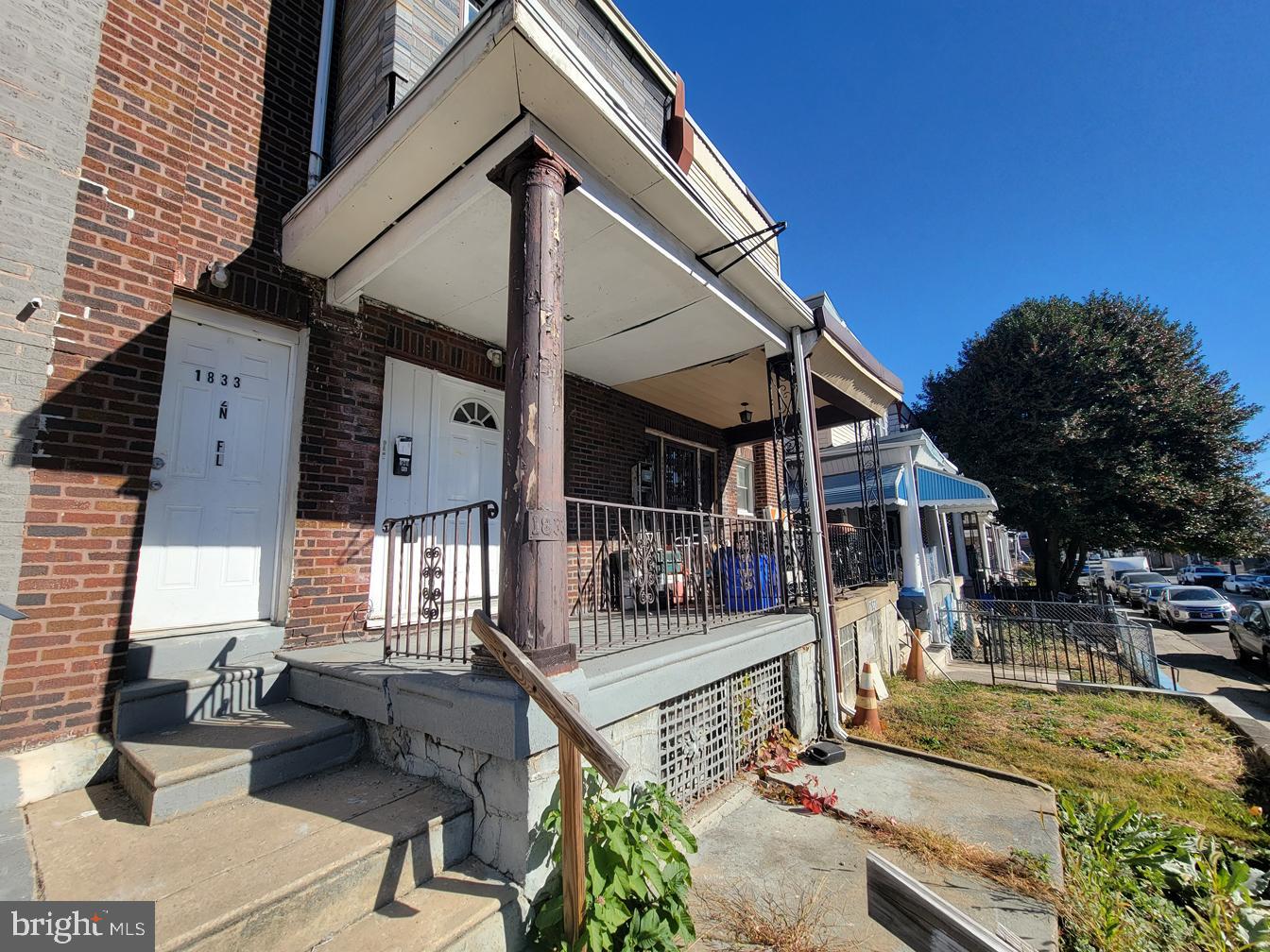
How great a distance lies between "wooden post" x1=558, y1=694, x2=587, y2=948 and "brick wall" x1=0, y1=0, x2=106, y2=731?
2.88 meters

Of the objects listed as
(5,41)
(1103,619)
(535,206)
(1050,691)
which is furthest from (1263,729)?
(5,41)

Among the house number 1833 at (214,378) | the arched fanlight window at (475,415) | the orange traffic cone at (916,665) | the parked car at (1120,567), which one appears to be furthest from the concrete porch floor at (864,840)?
the parked car at (1120,567)

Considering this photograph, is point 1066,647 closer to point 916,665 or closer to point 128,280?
point 916,665

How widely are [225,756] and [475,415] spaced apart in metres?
Result: 3.36

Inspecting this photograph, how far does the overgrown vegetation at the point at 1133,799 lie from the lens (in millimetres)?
2564

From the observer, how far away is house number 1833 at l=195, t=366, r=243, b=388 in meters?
3.64

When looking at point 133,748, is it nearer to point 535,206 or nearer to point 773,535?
point 535,206

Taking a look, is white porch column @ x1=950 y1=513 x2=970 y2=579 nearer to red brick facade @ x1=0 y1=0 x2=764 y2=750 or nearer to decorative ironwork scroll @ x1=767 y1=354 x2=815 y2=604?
decorative ironwork scroll @ x1=767 y1=354 x2=815 y2=604

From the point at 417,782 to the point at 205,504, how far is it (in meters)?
2.41

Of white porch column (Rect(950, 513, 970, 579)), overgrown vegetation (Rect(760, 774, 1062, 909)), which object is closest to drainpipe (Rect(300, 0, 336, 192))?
overgrown vegetation (Rect(760, 774, 1062, 909))

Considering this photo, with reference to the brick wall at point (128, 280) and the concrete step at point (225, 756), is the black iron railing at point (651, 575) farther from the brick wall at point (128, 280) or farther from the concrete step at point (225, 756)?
the brick wall at point (128, 280)

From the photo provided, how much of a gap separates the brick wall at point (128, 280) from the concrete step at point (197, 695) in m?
A: 0.14

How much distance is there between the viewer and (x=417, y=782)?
269 cm

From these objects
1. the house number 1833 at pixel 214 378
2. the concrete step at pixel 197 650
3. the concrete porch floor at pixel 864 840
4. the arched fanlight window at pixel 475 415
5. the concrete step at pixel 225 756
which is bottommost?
the concrete porch floor at pixel 864 840
